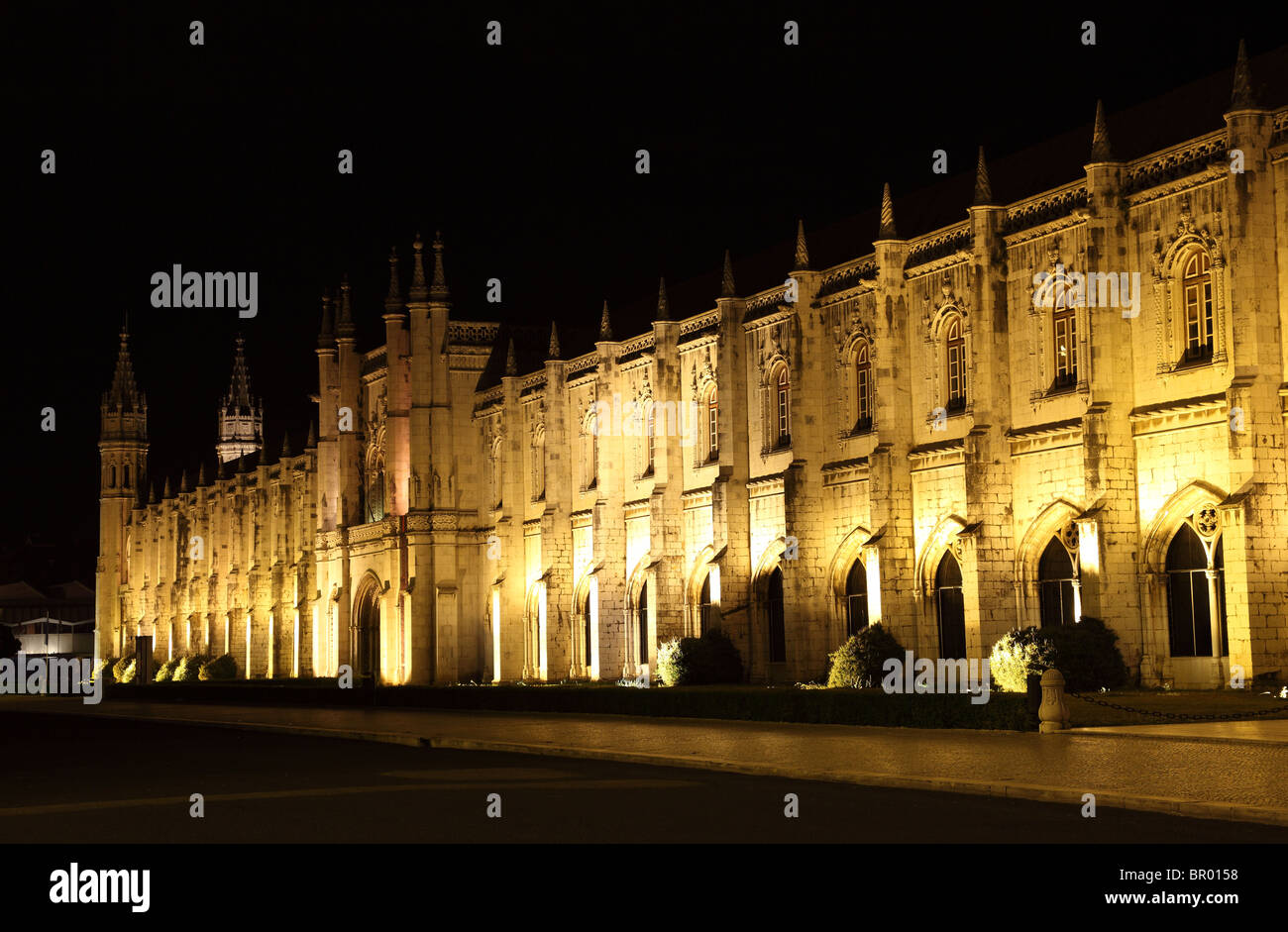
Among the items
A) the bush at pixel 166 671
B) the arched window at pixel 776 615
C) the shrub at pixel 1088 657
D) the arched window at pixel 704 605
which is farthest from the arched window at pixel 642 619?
the bush at pixel 166 671

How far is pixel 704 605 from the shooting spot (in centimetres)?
4878

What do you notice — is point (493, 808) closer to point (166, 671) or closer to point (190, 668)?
point (190, 668)

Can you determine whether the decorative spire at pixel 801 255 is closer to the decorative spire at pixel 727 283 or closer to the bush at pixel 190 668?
the decorative spire at pixel 727 283

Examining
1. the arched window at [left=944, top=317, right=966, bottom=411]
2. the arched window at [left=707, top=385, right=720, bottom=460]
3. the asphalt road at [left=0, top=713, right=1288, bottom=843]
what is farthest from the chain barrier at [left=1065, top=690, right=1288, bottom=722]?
the arched window at [left=707, top=385, right=720, bottom=460]

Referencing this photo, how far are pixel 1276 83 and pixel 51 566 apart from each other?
138m

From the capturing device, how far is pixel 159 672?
323ft

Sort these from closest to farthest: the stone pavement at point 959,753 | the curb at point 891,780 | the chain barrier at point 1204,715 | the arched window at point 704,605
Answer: the curb at point 891,780 → the stone pavement at point 959,753 → the chain barrier at point 1204,715 → the arched window at point 704,605

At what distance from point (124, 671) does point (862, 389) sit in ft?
219

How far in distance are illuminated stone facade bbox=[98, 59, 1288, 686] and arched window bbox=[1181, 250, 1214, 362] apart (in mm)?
49

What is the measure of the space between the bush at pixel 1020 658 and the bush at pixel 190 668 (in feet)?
209

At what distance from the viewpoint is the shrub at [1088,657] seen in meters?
31.5
